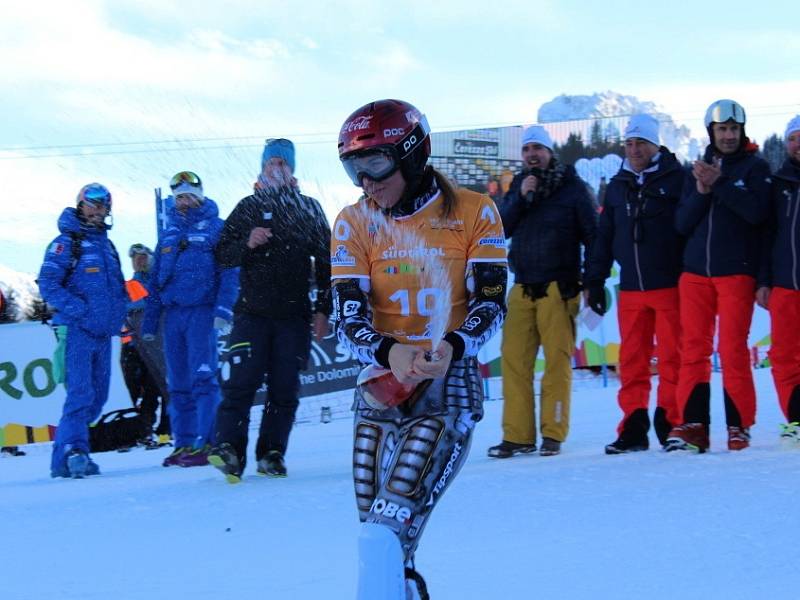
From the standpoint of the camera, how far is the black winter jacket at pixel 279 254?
6.66 m

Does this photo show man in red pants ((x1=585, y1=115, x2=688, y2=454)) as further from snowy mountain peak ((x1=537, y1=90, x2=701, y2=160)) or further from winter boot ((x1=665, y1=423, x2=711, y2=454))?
snowy mountain peak ((x1=537, y1=90, x2=701, y2=160))

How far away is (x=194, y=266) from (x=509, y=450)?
8.84 feet

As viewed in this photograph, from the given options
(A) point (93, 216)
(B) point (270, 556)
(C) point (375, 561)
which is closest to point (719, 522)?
(B) point (270, 556)

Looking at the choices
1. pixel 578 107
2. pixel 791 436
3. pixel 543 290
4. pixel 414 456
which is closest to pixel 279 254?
pixel 543 290

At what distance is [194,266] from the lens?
299 inches

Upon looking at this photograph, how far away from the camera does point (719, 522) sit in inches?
178

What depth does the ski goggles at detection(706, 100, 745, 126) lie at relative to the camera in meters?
6.45

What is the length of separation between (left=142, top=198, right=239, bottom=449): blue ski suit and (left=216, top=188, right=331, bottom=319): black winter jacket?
2.50 ft

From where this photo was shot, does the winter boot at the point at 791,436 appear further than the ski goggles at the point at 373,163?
Yes

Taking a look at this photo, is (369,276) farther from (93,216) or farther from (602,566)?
(93,216)

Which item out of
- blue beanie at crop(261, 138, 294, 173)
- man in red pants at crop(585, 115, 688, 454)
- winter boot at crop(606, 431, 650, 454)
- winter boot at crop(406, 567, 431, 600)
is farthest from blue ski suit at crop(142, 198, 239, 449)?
winter boot at crop(406, 567, 431, 600)

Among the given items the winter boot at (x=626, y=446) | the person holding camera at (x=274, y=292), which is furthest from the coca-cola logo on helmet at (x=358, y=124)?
the winter boot at (x=626, y=446)

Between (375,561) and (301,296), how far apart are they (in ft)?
13.5

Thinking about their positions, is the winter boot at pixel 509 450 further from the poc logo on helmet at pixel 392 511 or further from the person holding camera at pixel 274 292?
→ the poc logo on helmet at pixel 392 511
